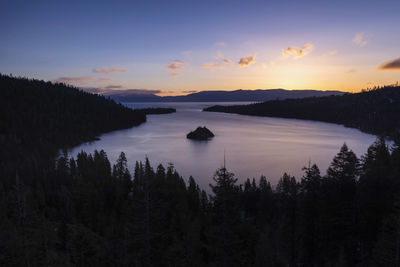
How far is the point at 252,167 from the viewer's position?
4647 cm

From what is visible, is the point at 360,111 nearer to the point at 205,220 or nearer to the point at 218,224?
the point at 205,220

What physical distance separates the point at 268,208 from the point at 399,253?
1283 centimetres

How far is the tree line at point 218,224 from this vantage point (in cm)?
1034

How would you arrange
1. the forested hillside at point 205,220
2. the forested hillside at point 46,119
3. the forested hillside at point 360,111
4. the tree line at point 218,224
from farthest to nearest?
the forested hillside at point 360,111 → the forested hillside at point 46,119 → the forested hillside at point 205,220 → the tree line at point 218,224

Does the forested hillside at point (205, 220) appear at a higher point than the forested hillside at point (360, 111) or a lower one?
lower

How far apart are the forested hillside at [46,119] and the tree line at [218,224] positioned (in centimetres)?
3428

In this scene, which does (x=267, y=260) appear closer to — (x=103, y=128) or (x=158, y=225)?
(x=158, y=225)

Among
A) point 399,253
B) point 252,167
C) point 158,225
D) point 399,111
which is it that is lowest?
point 252,167

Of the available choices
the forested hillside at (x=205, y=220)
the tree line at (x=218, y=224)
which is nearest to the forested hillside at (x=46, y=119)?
the forested hillside at (x=205, y=220)

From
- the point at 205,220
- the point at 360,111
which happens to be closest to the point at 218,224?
the point at 205,220

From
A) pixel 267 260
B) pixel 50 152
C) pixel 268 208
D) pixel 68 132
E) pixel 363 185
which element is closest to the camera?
pixel 267 260

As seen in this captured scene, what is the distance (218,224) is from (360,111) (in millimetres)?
148552

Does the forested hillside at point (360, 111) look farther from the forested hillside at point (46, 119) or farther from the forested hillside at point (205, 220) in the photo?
the forested hillside at point (46, 119)

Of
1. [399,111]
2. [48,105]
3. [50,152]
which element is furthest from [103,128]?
[399,111]
